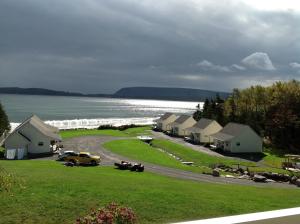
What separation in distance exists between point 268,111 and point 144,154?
43516 mm

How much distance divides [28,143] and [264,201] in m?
46.8

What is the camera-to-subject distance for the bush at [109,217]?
8836 millimetres

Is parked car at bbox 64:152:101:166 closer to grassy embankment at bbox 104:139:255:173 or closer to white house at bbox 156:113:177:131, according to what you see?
grassy embankment at bbox 104:139:255:173

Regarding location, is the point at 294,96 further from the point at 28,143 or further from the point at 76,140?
the point at 28,143

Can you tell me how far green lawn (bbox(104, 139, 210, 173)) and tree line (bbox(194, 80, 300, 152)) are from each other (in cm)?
3116

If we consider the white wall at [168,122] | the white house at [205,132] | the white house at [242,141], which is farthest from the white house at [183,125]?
the white house at [242,141]

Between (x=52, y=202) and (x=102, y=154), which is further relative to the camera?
(x=102, y=154)

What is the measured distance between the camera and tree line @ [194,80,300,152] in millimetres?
89062

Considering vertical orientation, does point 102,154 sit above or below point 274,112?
below

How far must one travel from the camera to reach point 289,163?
64.8 metres

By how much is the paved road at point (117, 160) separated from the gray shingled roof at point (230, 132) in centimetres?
2289

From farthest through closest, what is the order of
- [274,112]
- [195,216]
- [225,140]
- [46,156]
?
1. [274,112]
2. [225,140]
3. [46,156]
4. [195,216]

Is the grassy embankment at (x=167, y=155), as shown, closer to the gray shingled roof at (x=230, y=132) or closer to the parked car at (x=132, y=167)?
the parked car at (x=132, y=167)

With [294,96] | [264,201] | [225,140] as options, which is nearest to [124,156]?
[225,140]
